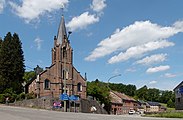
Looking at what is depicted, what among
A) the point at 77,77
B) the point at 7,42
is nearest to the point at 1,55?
the point at 7,42

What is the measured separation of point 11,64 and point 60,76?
38.7ft

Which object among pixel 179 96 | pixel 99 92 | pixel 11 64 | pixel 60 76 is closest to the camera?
pixel 11 64

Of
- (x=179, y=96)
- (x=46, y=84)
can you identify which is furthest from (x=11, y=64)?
(x=179, y=96)

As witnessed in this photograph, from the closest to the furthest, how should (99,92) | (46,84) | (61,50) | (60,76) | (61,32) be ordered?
1. (46,84)
2. (60,76)
3. (61,50)
4. (99,92)
5. (61,32)

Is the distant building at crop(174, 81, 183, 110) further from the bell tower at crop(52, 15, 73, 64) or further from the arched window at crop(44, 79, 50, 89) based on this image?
the arched window at crop(44, 79, 50, 89)

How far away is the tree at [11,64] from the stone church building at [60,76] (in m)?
4.40

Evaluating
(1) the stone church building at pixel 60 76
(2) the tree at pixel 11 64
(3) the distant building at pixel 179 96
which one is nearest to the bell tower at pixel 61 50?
(1) the stone church building at pixel 60 76

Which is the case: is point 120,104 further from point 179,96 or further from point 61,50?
point 61,50

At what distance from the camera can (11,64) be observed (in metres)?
71.2

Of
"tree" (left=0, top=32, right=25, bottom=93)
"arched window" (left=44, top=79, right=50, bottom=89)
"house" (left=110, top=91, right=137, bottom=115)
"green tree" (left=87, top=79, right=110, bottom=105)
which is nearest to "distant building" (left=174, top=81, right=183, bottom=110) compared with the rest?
"green tree" (left=87, top=79, right=110, bottom=105)

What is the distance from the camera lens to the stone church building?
73562 mm

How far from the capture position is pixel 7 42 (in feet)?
237

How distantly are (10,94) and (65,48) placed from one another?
2124cm

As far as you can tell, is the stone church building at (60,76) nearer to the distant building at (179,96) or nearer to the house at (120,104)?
the distant building at (179,96)
